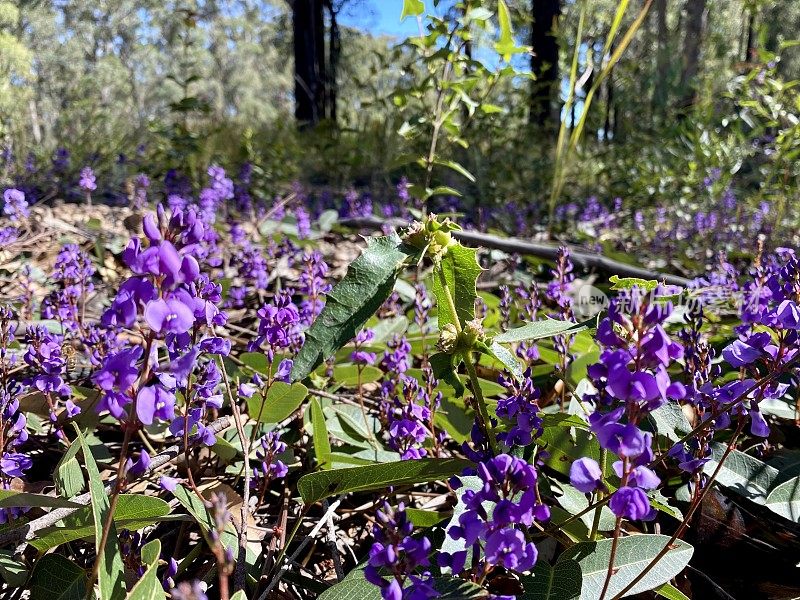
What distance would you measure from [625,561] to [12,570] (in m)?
1.14

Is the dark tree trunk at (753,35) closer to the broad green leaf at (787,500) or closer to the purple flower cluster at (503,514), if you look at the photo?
the broad green leaf at (787,500)

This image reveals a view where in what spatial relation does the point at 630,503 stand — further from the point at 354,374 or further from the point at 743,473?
the point at 354,374

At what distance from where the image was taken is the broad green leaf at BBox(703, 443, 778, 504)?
1358 millimetres

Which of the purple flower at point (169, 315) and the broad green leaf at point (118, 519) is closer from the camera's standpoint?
the purple flower at point (169, 315)

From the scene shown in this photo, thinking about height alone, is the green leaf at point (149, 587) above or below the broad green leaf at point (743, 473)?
above

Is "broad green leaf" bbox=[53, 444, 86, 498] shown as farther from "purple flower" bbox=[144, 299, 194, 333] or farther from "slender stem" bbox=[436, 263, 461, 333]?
"slender stem" bbox=[436, 263, 461, 333]

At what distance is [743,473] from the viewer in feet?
4.58

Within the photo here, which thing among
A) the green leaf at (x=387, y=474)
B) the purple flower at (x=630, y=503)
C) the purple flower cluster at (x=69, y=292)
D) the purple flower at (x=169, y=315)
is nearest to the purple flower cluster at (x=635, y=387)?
the purple flower at (x=630, y=503)

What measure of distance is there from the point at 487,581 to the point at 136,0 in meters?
53.6

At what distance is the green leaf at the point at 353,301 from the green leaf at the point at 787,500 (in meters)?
0.92

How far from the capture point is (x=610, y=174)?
7.94 metres

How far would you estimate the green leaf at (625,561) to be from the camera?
3.56 feet

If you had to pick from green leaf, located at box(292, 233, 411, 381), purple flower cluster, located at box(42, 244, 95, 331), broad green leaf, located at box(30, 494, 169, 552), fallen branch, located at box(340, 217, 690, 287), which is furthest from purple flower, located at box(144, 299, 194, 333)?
fallen branch, located at box(340, 217, 690, 287)

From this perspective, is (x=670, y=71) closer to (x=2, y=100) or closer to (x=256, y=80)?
(x=2, y=100)
